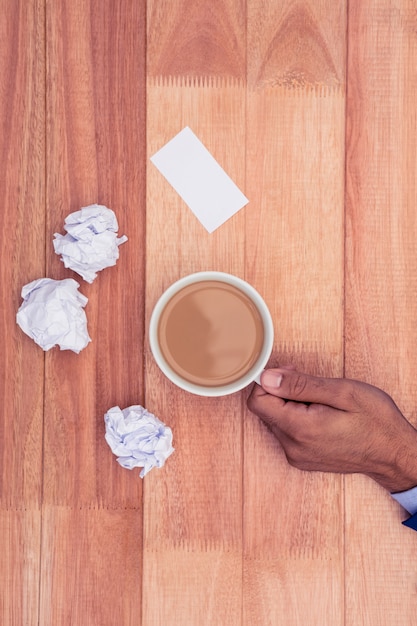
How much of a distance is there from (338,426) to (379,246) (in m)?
0.26

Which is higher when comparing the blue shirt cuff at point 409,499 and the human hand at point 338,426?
the human hand at point 338,426

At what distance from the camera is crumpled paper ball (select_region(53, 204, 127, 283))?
33.7 inches

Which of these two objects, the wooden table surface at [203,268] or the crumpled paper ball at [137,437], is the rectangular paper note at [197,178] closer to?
the wooden table surface at [203,268]

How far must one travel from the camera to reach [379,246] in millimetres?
919

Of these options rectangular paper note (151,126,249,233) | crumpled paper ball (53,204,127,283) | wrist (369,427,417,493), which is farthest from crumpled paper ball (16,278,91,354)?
wrist (369,427,417,493)

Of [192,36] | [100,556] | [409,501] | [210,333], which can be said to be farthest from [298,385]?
[192,36]

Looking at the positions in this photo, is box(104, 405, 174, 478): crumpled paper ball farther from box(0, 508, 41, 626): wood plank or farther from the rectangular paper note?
the rectangular paper note

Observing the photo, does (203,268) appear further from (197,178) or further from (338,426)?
(338,426)

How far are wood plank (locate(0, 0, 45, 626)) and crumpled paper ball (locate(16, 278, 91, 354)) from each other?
0.04 metres

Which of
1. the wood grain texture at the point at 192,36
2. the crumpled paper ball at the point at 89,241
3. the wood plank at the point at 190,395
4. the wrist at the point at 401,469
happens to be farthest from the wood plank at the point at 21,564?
the wood grain texture at the point at 192,36

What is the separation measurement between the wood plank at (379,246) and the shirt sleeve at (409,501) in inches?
0.7

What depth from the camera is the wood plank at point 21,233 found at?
2.96 feet

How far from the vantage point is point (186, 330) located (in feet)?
2.82

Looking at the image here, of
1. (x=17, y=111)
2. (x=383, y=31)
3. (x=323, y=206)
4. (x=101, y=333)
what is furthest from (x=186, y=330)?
(x=383, y=31)
